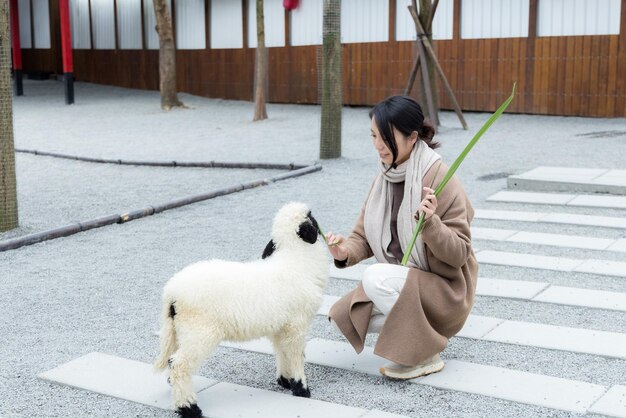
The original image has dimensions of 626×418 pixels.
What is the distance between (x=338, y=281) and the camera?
209 inches

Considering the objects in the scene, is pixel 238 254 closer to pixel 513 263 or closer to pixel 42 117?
pixel 513 263

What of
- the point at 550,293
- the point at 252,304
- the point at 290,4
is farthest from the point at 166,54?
the point at 252,304

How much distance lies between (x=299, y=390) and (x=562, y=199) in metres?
4.83

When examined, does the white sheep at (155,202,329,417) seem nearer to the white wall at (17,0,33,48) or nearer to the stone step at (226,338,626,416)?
the stone step at (226,338,626,416)

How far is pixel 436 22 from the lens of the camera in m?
15.5

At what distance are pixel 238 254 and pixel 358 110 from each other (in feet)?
36.0

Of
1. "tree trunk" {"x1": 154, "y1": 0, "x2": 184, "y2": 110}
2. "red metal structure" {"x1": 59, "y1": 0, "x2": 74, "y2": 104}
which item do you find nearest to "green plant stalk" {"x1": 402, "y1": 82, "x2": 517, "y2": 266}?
"tree trunk" {"x1": 154, "y1": 0, "x2": 184, "y2": 110}

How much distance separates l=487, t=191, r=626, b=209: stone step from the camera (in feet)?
24.4

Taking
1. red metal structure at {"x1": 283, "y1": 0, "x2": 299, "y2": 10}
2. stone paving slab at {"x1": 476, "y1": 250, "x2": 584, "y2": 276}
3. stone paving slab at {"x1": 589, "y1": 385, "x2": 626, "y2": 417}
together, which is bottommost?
stone paving slab at {"x1": 589, "y1": 385, "x2": 626, "y2": 417}

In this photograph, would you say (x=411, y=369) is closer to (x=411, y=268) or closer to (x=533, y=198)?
(x=411, y=268)

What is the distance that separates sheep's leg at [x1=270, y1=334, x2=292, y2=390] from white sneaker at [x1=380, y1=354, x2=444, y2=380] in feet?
1.36

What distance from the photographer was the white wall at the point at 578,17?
1359 centimetres

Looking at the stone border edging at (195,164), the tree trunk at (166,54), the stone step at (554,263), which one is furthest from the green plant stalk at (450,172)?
the tree trunk at (166,54)

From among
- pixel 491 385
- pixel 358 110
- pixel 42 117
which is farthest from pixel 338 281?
pixel 42 117
